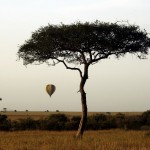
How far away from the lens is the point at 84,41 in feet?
109

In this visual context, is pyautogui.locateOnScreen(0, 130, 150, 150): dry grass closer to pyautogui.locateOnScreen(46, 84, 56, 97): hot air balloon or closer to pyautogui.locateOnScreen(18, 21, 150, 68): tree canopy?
pyautogui.locateOnScreen(18, 21, 150, 68): tree canopy

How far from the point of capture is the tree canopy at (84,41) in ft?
109

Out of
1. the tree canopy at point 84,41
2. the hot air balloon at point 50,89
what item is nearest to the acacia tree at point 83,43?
the tree canopy at point 84,41

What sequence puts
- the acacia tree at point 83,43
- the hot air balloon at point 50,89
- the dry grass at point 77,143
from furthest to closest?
1. the hot air balloon at point 50,89
2. the acacia tree at point 83,43
3. the dry grass at point 77,143

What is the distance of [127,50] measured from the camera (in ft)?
114

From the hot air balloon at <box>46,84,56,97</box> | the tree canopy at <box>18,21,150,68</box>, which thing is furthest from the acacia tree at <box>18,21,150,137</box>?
the hot air balloon at <box>46,84,56,97</box>

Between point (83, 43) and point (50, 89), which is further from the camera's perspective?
point (50, 89)

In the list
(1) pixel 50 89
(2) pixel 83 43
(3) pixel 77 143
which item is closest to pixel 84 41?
(2) pixel 83 43

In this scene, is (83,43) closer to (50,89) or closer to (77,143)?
(77,143)

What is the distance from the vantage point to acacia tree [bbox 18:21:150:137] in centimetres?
3312

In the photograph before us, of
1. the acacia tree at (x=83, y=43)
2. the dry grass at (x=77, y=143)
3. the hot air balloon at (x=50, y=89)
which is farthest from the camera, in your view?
the hot air balloon at (x=50, y=89)

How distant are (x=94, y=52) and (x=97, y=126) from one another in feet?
52.0

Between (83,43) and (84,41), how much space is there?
0.22m

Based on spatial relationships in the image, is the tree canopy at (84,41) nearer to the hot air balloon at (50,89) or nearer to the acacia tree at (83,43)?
the acacia tree at (83,43)
